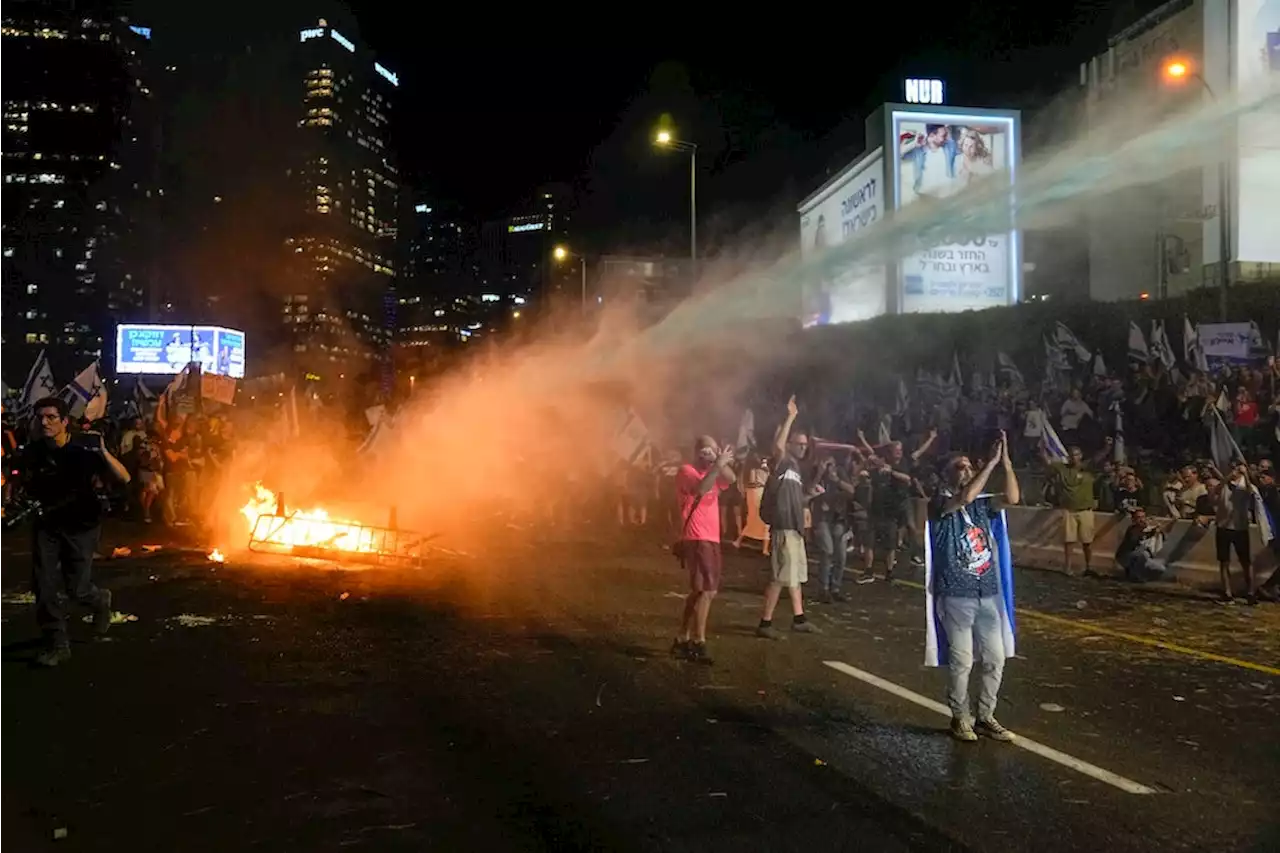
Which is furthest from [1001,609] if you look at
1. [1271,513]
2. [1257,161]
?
[1257,161]

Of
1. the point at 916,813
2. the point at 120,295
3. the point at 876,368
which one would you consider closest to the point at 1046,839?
the point at 916,813

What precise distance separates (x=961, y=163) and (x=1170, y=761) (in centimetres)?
2933

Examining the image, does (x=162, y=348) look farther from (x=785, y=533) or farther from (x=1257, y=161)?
(x=785, y=533)

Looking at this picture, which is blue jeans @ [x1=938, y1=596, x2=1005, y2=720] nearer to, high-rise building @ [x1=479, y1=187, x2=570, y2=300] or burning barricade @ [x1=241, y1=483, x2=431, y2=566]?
burning barricade @ [x1=241, y1=483, x2=431, y2=566]

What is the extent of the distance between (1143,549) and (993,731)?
7.34 m

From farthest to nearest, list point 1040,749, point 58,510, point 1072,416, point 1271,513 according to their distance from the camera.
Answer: point 1072,416
point 1271,513
point 58,510
point 1040,749

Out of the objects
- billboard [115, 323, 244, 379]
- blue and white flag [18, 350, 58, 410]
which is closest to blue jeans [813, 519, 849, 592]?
blue and white flag [18, 350, 58, 410]

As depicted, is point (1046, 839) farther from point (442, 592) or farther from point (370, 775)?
point (442, 592)

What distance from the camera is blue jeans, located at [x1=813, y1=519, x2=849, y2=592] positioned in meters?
10.5

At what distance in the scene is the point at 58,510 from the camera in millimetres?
7004

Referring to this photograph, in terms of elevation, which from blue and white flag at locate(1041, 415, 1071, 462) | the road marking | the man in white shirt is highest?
the man in white shirt

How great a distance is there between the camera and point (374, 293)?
43.1 m

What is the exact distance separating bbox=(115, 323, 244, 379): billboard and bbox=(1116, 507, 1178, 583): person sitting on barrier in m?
45.3

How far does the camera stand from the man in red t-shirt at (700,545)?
299 inches
